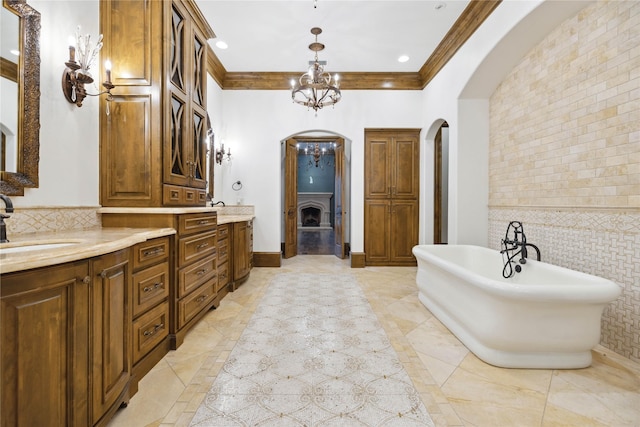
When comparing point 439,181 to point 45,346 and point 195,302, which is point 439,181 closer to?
point 195,302

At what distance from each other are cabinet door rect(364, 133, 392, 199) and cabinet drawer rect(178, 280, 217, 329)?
126 inches

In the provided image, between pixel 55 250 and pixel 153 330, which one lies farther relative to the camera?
pixel 153 330

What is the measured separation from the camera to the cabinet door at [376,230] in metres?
5.24

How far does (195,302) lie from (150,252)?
0.84m

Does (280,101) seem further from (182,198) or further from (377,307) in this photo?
(377,307)

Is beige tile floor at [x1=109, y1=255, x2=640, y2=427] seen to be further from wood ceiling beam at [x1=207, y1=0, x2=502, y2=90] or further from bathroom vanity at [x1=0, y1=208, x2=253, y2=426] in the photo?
wood ceiling beam at [x1=207, y1=0, x2=502, y2=90]

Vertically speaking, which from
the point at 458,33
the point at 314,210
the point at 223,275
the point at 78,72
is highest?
the point at 458,33

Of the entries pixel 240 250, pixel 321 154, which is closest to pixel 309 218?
pixel 321 154

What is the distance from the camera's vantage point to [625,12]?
7.00 feet

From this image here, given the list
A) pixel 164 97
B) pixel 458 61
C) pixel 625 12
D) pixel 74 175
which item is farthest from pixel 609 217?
pixel 74 175

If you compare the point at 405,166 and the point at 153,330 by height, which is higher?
the point at 405,166

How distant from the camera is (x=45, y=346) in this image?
1072mm

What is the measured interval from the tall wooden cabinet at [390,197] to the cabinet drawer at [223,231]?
2.59m

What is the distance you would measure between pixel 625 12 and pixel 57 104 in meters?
4.03
